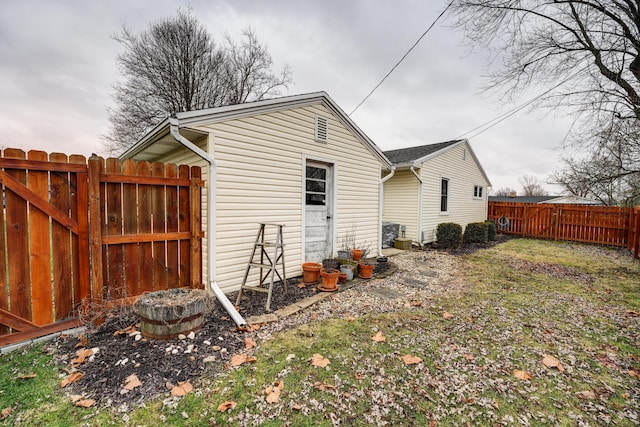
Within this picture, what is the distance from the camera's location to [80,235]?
9.94ft

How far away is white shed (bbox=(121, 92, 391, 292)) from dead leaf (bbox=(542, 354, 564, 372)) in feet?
13.3

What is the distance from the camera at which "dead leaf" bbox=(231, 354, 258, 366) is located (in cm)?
260

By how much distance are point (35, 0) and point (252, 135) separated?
6.28m

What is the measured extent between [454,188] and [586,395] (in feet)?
34.3

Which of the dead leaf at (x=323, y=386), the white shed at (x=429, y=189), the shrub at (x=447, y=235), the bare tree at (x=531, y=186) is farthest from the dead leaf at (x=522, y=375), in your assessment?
the bare tree at (x=531, y=186)

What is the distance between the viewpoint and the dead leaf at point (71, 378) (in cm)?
222

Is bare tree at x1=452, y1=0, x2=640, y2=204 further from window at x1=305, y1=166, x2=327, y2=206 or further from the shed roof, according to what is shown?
window at x1=305, y1=166, x2=327, y2=206

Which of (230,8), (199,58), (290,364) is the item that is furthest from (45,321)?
(199,58)

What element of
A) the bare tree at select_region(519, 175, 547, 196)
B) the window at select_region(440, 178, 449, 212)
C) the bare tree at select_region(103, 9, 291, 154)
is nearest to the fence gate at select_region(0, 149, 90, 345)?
the window at select_region(440, 178, 449, 212)

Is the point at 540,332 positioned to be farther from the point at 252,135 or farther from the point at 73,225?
the point at 73,225

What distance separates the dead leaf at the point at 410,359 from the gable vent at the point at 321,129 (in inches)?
178

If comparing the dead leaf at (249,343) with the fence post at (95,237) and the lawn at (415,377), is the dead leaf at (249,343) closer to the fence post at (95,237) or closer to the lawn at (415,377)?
the lawn at (415,377)

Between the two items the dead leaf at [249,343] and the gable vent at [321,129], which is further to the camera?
the gable vent at [321,129]

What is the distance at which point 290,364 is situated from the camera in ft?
8.58
